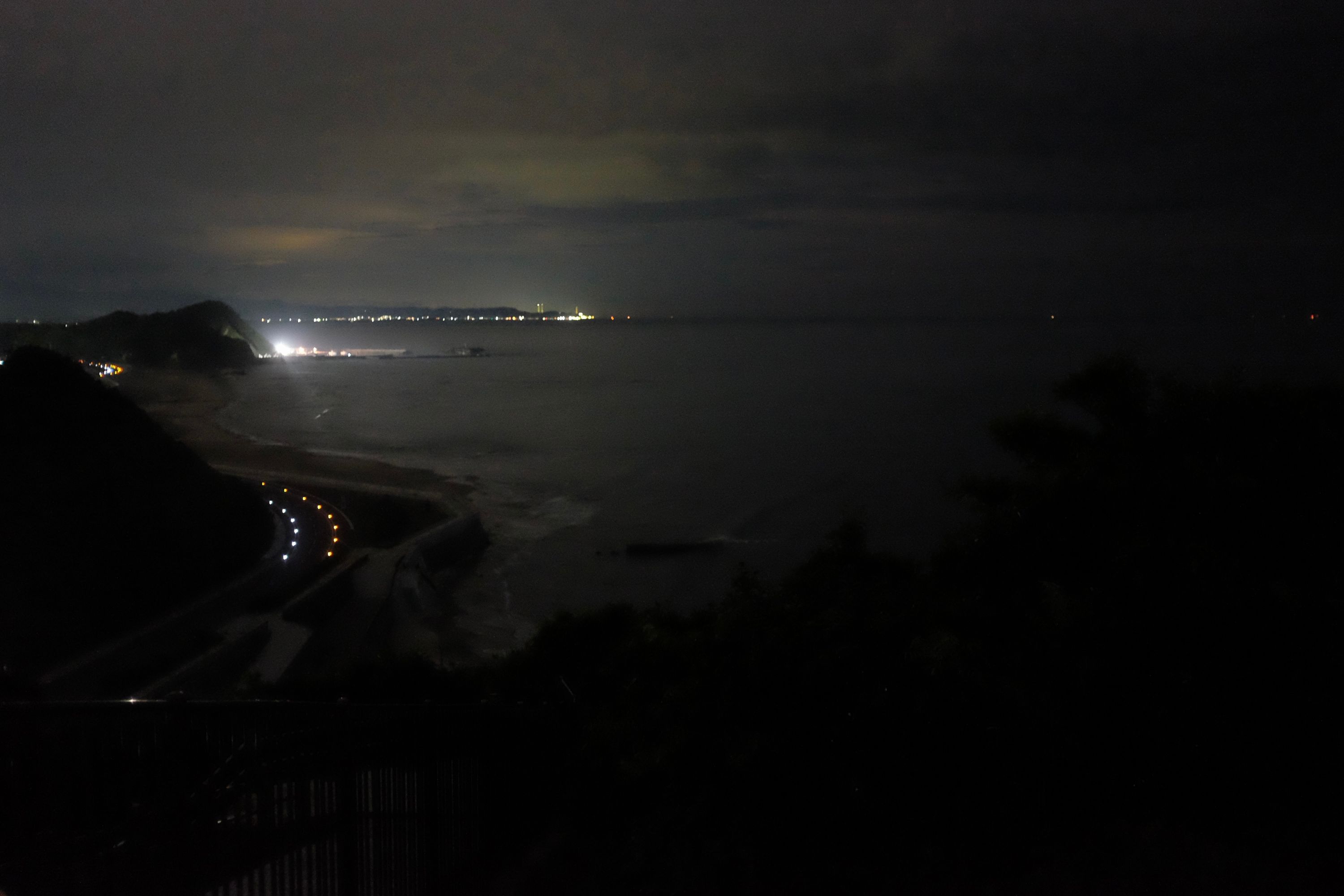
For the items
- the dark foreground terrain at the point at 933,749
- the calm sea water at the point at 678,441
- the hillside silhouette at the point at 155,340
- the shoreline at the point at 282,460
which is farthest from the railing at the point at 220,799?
the hillside silhouette at the point at 155,340

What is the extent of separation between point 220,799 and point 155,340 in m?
138

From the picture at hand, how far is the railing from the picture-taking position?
3.85 meters

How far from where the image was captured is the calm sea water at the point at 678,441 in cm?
3247

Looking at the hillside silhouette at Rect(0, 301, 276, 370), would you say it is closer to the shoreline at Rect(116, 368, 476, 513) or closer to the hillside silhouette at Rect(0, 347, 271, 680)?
the shoreline at Rect(116, 368, 476, 513)

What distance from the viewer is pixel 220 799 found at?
13.1 ft

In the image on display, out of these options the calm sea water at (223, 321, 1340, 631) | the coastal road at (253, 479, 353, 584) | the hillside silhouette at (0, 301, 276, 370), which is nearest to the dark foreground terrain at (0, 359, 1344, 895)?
the calm sea water at (223, 321, 1340, 631)

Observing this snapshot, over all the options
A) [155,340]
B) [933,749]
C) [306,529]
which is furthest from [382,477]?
[155,340]

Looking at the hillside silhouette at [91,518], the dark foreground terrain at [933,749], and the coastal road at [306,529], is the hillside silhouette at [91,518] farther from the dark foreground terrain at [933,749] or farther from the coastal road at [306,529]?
the dark foreground terrain at [933,749]

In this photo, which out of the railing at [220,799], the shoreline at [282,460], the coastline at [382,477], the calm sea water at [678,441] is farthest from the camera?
the shoreline at [282,460]

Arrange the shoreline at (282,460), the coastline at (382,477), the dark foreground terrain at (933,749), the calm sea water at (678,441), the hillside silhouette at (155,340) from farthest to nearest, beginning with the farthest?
the hillside silhouette at (155,340)
the shoreline at (282,460)
the calm sea water at (678,441)
the coastline at (382,477)
the dark foreground terrain at (933,749)

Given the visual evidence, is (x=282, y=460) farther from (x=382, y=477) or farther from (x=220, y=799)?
(x=220, y=799)

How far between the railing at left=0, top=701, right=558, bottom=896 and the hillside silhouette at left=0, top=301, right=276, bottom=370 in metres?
129

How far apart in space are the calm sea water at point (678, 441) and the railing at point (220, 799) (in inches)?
297

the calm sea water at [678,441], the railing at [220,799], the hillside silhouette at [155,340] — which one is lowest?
the calm sea water at [678,441]
